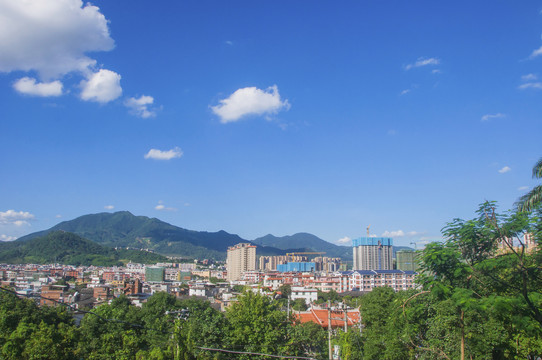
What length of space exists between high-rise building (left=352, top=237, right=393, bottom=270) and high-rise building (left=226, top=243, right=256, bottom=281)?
83.6ft

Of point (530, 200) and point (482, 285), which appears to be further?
point (530, 200)

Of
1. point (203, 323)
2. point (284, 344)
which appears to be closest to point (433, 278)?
point (284, 344)

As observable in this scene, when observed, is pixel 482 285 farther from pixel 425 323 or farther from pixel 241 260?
pixel 241 260

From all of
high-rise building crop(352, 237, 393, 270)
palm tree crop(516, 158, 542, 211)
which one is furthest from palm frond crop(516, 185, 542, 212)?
high-rise building crop(352, 237, 393, 270)

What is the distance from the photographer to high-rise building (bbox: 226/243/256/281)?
326 ft

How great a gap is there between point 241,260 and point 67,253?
6035 cm

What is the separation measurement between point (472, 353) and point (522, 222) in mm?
3031

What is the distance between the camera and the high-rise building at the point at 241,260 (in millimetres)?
99375

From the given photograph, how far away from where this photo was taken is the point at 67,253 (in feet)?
409

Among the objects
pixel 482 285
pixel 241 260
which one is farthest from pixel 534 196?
pixel 241 260

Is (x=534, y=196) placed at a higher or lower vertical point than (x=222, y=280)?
higher

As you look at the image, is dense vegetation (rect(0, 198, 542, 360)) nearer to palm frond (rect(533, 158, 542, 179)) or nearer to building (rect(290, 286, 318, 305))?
palm frond (rect(533, 158, 542, 179))

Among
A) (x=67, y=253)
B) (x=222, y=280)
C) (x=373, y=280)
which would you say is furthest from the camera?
(x=67, y=253)

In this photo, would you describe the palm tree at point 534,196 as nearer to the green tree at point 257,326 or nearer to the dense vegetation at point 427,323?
the dense vegetation at point 427,323
